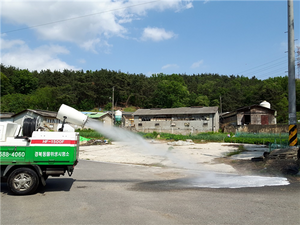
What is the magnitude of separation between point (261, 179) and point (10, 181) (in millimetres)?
9309

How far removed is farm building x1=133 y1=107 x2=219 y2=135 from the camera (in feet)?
182

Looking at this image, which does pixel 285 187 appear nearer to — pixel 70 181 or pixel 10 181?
pixel 70 181

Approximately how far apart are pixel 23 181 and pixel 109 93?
80.6 m

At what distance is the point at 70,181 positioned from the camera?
383 inches

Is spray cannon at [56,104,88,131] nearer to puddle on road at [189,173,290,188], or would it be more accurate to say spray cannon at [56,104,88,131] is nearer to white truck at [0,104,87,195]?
white truck at [0,104,87,195]

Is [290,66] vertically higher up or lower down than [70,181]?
higher up

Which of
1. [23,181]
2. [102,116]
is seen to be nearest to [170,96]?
[102,116]

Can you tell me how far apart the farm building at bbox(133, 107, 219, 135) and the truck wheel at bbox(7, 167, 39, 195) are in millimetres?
47923

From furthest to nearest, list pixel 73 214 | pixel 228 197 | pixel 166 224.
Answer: pixel 228 197, pixel 73 214, pixel 166 224

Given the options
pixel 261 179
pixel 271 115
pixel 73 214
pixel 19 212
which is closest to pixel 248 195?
pixel 261 179

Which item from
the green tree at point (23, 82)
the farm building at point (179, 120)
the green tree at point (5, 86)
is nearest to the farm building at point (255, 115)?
the farm building at point (179, 120)

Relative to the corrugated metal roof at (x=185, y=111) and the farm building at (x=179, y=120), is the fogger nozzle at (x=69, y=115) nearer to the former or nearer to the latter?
the farm building at (x=179, y=120)

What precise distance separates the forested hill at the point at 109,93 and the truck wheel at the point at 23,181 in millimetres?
69096

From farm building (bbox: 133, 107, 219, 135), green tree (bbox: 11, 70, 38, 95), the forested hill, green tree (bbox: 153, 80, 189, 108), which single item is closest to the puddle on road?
farm building (bbox: 133, 107, 219, 135)
